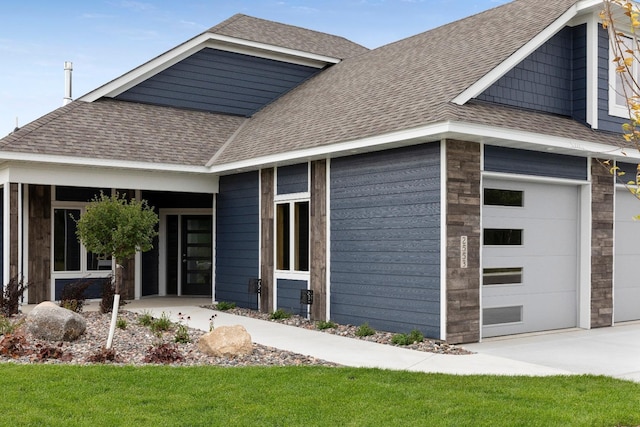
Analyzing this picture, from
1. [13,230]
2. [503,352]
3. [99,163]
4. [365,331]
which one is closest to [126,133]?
[99,163]

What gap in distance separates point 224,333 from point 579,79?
7.29m

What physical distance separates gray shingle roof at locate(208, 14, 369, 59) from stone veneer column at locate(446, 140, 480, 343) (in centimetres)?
857

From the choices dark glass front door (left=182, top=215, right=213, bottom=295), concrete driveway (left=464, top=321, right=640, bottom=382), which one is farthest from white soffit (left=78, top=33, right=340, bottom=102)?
concrete driveway (left=464, top=321, right=640, bottom=382)

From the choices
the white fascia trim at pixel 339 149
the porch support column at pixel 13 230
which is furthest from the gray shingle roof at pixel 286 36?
the porch support column at pixel 13 230

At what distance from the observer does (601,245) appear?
36.7 feet

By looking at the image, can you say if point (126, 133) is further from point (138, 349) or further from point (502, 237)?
point (502, 237)

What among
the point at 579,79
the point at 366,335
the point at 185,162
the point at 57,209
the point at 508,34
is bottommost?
the point at 366,335

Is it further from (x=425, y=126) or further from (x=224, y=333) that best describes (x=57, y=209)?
(x=425, y=126)

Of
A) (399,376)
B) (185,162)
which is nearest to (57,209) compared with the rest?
(185,162)

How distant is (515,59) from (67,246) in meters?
9.85

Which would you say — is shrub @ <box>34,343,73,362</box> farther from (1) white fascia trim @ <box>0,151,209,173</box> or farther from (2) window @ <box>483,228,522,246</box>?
(2) window @ <box>483,228,522,246</box>

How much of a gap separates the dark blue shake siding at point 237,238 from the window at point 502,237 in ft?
16.2

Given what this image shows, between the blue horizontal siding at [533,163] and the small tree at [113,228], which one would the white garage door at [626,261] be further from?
the small tree at [113,228]

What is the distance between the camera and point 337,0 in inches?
Result: 727
